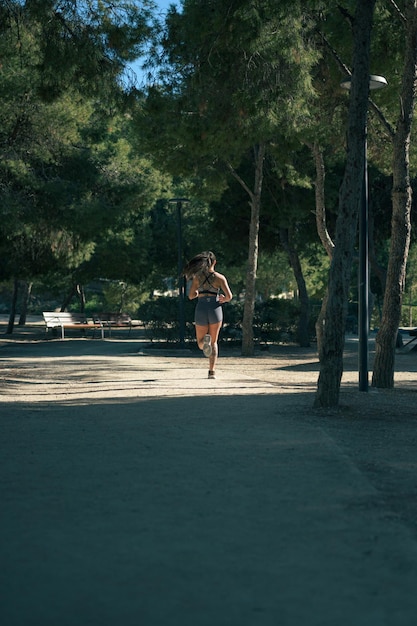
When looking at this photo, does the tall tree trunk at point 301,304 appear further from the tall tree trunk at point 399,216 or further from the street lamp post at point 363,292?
the street lamp post at point 363,292

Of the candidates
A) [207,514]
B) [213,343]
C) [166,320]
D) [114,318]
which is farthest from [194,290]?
[114,318]

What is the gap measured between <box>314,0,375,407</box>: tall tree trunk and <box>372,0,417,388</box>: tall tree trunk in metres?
2.91

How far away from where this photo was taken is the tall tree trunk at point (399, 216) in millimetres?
14594

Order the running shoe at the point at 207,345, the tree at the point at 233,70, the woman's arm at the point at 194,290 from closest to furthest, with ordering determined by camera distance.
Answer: the tree at the point at 233,70, the woman's arm at the point at 194,290, the running shoe at the point at 207,345

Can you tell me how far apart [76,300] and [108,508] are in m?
74.5

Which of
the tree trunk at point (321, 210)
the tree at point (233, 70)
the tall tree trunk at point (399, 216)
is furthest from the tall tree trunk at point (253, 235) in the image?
the tall tree trunk at point (399, 216)

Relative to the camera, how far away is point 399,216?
48.8ft

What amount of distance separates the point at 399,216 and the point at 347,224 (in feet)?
11.3

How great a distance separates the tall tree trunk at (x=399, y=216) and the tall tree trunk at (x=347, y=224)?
2907 mm

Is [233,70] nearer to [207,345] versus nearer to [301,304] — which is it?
Result: [207,345]

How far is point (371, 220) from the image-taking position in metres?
32.2

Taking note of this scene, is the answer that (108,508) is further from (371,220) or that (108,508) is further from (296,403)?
(371,220)

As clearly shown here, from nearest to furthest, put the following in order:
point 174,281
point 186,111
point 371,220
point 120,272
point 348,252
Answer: point 348,252
point 186,111
point 371,220
point 120,272
point 174,281

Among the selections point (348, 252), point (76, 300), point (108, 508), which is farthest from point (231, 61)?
point (76, 300)
